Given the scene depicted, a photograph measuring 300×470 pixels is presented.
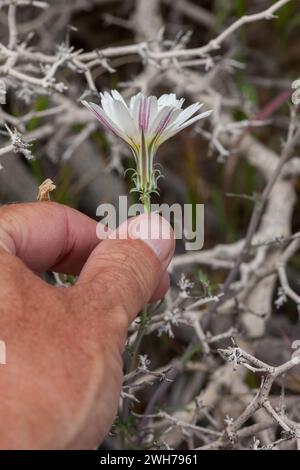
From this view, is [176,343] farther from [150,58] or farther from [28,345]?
[28,345]

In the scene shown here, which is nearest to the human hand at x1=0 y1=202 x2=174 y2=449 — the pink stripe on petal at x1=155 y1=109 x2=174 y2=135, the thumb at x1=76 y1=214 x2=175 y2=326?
the thumb at x1=76 y1=214 x2=175 y2=326

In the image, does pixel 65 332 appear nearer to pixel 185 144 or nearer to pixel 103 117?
pixel 103 117

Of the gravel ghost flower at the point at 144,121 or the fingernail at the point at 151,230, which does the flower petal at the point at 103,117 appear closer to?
the gravel ghost flower at the point at 144,121

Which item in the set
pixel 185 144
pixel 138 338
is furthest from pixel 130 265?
pixel 185 144

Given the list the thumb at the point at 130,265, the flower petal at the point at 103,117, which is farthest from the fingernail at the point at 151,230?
the flower petal at the point at 103,117

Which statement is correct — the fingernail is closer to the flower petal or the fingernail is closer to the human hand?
the human hand

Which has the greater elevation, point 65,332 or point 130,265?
point 130,265

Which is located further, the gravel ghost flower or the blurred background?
the blurred background

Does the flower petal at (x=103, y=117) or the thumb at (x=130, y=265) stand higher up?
the flower petal at (x=103, y=117)
